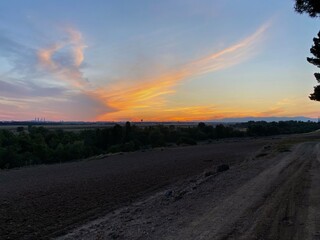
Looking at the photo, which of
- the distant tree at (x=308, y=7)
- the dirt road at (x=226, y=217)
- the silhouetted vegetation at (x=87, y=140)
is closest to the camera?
the dirt road at (x=226, y=217)

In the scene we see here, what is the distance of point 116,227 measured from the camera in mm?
11086

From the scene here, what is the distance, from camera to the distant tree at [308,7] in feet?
45.9

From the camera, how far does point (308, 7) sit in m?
14.5

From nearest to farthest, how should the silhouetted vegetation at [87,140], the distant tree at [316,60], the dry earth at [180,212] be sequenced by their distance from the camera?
the dry earth at [180,212]
the distant tree at [316,60]
the silhouetted vegetation at [87,140]

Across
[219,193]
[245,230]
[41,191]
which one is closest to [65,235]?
[245,230]

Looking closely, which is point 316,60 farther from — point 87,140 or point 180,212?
point 87,140

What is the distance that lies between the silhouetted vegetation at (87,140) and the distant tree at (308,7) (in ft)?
151

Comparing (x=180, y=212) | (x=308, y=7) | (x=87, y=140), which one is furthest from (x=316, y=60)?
(x=87, y=140)

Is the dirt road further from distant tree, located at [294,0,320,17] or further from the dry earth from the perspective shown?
distant tree, located at [294,0,320,17]

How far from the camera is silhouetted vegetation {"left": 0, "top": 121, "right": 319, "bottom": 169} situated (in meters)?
62.3

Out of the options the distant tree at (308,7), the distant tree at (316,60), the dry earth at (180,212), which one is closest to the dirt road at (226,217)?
the dry earth at (180,212)

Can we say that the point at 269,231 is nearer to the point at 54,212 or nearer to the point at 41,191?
the point at 54,212

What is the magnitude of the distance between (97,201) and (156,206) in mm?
4756

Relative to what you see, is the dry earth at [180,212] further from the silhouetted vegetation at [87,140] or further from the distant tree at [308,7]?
the silhouetted vegetation at [87,140]
